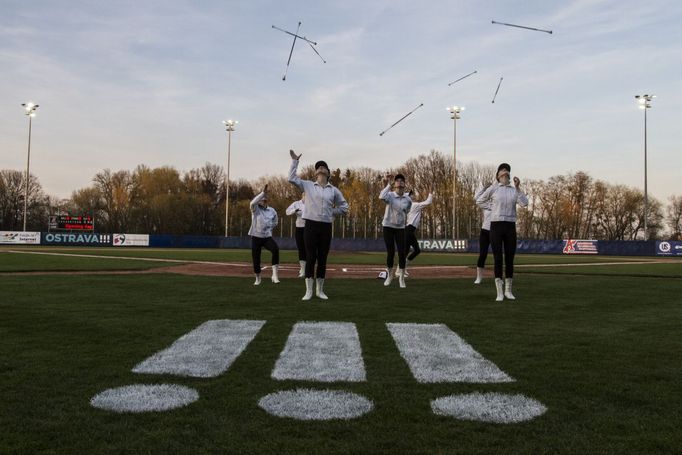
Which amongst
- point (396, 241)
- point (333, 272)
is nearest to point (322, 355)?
point (396, 241)

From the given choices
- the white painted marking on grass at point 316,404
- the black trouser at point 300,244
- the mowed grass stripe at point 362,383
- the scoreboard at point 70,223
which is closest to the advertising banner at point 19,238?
the scoreboard at point 70,223

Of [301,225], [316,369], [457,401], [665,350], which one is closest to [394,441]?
[457,401]

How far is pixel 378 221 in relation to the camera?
78.2m

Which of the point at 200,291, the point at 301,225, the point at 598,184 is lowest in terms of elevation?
the point at 200,291

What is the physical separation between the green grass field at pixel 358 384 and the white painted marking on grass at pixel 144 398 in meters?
0.08

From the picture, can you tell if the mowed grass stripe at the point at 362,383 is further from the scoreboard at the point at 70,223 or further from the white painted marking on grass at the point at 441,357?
the scoreboard at the point at 70,223

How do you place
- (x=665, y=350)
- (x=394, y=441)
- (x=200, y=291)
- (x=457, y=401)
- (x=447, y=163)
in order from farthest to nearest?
(x=447, y=163), (x=200, y=291), (x=665, y=350), (x=457, y=401), (x=394, y=441)

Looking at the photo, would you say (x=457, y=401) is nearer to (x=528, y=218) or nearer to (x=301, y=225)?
(x=301, y=225)

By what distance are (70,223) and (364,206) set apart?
40652 mm

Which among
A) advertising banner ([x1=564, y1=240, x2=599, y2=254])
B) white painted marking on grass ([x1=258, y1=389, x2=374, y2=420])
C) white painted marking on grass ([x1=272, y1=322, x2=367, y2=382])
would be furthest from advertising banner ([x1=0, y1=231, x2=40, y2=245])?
white painted marking on grass ([x1=258, y1=389, x2=374, y2=420])

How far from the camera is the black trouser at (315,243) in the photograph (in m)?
8.40

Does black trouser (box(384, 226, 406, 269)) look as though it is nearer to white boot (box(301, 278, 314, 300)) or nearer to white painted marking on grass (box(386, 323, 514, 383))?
white boot (box(301, 278, 314, 300))

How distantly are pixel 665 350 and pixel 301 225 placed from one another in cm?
908

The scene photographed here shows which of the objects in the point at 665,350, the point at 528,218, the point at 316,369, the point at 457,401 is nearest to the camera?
the point at 457,401
